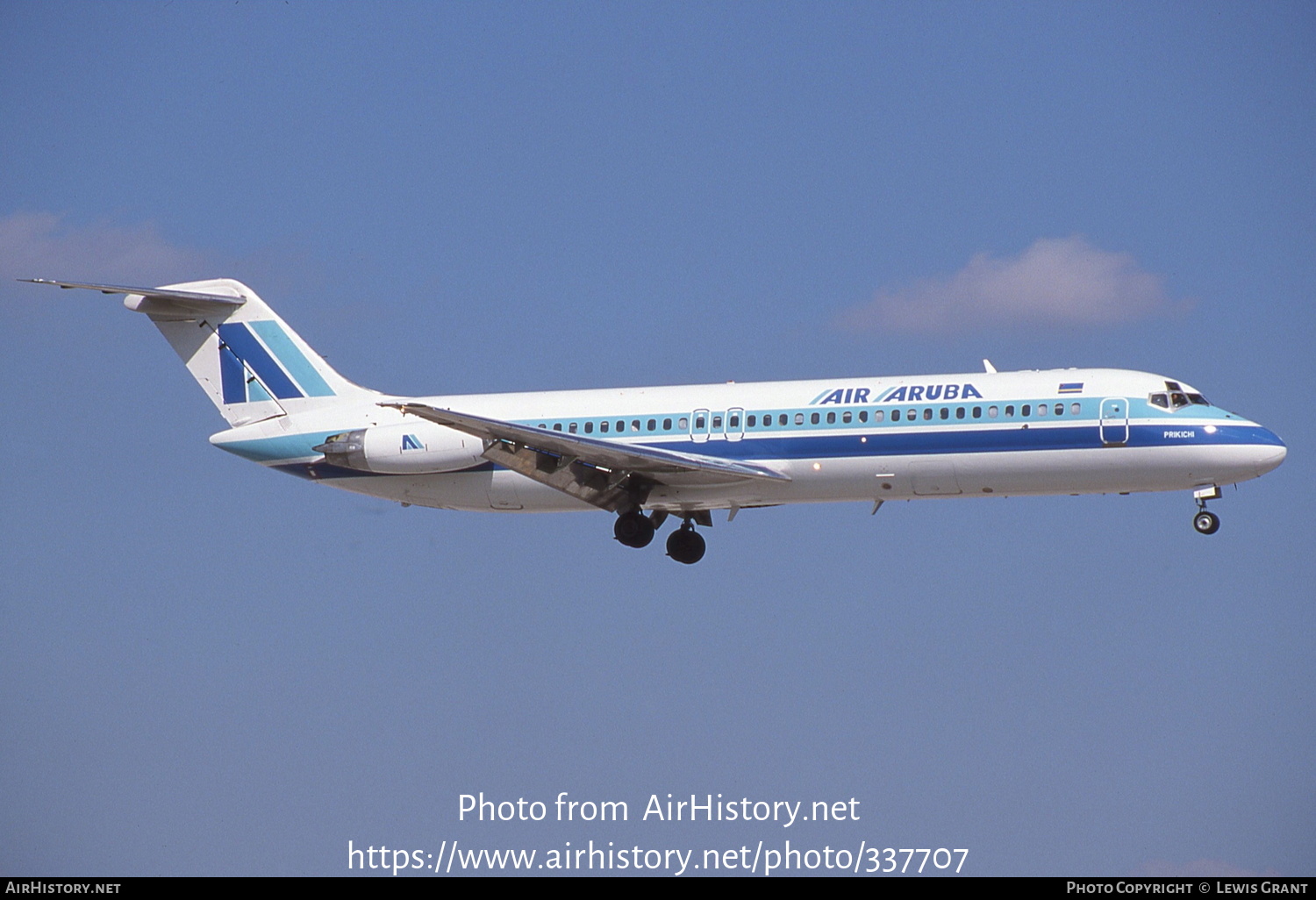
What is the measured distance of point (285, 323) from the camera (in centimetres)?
4181

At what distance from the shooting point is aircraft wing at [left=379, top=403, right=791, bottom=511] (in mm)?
34906

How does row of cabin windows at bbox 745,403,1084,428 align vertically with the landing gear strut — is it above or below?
above

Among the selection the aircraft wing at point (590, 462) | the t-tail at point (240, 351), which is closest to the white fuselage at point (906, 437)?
the aircraft wing at point (590, 462)

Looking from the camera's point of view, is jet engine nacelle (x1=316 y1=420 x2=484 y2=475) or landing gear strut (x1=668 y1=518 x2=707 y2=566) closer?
jet engine nacelle (x1=316 y1=420 x2=484 y2=475)

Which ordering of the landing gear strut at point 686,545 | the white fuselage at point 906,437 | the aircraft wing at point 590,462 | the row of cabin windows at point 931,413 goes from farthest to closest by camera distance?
the landing gear strut at point 686,545 → the aircraft wing at point 590,462 → the row of cabin windows at point 931,413 → the white fuselage at point 906,437

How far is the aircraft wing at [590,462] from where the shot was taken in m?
34.9

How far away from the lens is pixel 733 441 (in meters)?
36.0

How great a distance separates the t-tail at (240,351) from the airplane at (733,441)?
2.8 inches

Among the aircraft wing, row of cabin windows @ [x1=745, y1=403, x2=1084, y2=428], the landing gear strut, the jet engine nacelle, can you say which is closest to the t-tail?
the jet engine nacelle

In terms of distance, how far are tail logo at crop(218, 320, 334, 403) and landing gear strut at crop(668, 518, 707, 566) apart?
8.85 metres

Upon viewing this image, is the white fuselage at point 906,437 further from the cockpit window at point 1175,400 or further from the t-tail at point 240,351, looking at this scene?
the t-tail at point 240,351

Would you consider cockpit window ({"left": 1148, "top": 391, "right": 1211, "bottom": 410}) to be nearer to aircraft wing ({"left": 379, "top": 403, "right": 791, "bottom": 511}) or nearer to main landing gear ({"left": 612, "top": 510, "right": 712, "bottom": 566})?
aircraft wing ({"left": 379, "top": 403, "right": 791, "bottom": 511})

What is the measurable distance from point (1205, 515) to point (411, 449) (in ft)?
54.6

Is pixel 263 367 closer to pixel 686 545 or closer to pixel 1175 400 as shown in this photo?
pixel 686 545
